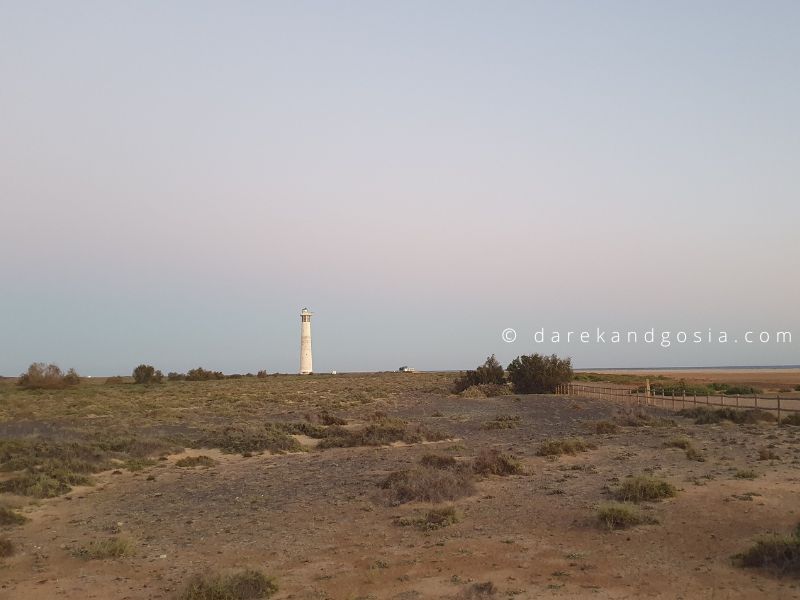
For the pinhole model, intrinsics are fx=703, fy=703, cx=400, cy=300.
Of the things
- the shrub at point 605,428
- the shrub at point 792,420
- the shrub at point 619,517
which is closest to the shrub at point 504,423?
the shrub at point 605,428

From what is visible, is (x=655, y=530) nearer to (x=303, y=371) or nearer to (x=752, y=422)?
(x=752, y=422)

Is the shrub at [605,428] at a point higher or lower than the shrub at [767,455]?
lower

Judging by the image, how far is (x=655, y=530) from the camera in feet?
38.2

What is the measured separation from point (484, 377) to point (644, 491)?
47025mm

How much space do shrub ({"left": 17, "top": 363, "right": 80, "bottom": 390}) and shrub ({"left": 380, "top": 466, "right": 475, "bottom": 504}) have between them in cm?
5703

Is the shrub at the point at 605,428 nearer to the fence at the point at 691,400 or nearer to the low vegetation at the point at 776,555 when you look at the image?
the fence at the point at 691,400

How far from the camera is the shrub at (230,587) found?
909cm

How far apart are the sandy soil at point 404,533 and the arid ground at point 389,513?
0.16 ft

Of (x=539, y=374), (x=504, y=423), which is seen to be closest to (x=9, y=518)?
(x=504, y=423)

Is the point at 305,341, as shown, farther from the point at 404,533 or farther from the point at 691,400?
the point at 404,533

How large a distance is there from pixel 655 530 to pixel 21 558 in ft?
34.4

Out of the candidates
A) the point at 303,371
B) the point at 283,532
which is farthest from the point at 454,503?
the point at 303,371

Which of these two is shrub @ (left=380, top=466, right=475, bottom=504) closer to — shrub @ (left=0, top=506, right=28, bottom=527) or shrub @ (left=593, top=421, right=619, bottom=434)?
shrub @ (left=0, top=506, right=28, bottom=527)

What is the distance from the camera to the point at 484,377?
199 feet
